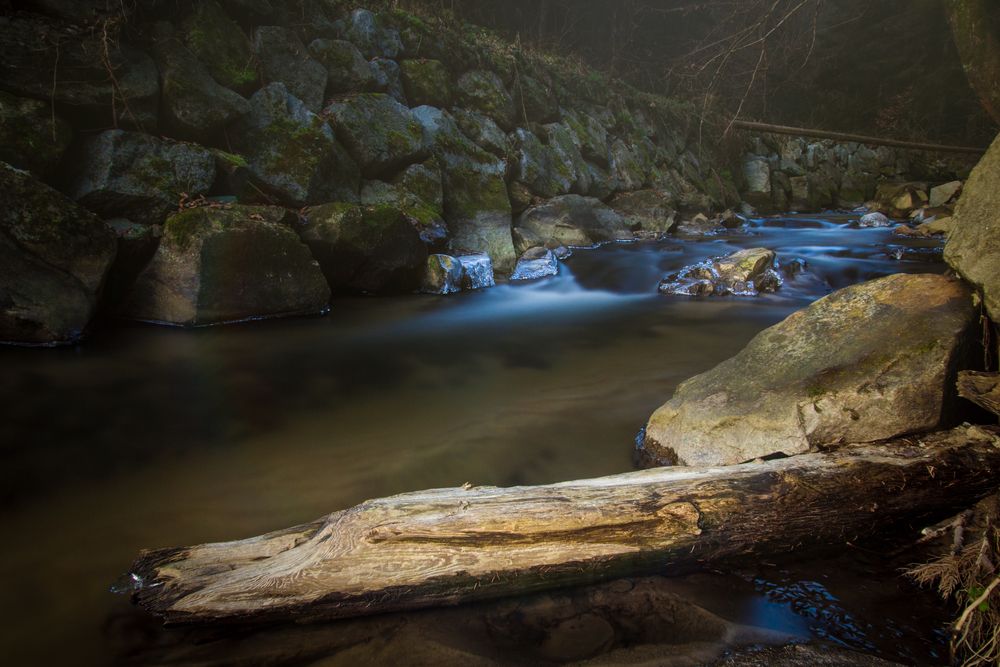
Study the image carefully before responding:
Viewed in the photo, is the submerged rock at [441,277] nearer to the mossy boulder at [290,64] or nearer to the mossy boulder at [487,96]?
the mossy boulder at [290,64]

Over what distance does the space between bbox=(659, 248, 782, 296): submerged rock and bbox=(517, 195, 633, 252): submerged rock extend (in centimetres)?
325

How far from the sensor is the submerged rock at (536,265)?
979 centimetres

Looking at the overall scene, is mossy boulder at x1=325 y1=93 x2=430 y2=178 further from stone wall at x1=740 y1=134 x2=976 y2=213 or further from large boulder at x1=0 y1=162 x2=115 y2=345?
stone wall at x1=740 y1=134 x2=976 y2=213

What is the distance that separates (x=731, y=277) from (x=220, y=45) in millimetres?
8557

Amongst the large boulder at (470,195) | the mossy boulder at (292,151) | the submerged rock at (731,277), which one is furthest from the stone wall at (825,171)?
the mossy boulder at (292,151)

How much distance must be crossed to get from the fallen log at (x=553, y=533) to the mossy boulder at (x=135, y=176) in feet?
18.4

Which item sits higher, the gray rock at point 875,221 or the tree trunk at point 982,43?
the tree trunk at point 982,43

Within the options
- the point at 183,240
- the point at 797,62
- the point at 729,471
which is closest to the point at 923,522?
the point at 729,471

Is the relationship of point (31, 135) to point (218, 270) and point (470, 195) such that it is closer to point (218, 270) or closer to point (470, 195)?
point (218, 270)

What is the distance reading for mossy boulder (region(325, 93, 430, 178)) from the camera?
8.77 m

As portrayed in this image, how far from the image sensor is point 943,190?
15.8 meters

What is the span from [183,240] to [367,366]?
8.88ft

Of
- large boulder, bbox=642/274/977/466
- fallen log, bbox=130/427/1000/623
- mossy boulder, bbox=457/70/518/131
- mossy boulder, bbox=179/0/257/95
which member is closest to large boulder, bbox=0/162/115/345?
mossy boulder, bbox=179/0/257/95

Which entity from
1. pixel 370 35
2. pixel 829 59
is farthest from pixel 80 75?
pixel 829 59
